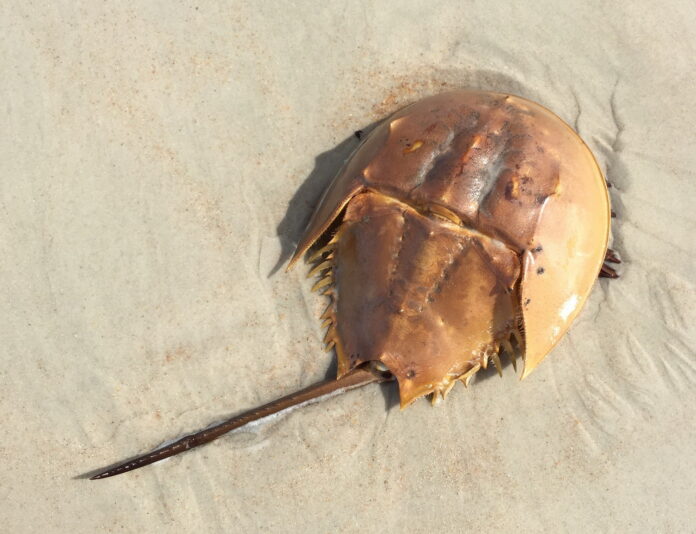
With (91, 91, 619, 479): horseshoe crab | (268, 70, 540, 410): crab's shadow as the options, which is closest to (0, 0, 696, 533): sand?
(268, 70, 540, 410): crab's shadow

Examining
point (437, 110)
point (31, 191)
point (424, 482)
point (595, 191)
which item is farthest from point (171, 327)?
point (595, 191)

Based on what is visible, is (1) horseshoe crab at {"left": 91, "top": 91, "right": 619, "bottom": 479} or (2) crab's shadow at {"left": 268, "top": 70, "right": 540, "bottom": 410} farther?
(2) crab's shadow at {"left": 268, "top": 70, "right": 540, "bottom": 410}

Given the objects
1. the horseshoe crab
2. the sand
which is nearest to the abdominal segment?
the horseshoe crab

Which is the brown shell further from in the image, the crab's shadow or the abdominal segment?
the crab's shadow

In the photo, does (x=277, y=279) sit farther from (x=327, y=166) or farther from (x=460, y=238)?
(x=460, y=238)

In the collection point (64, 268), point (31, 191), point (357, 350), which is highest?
point (357, 350)

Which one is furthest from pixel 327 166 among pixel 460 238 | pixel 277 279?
pixel 460 238

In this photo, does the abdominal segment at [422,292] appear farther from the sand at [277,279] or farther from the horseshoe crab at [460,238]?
the sand at [277,279]

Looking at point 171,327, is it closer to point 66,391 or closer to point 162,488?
point 66,391

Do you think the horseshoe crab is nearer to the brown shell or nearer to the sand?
the brown shell
